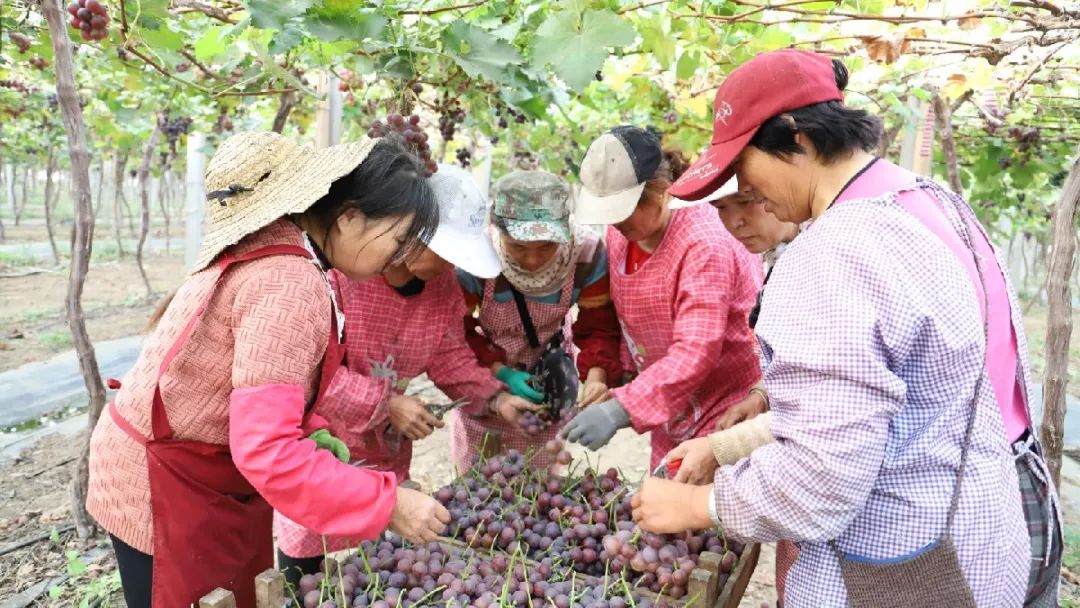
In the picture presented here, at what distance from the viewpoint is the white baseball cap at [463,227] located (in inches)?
86.0

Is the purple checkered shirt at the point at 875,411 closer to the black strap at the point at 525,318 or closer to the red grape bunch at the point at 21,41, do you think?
the black strap at the point at 525,318

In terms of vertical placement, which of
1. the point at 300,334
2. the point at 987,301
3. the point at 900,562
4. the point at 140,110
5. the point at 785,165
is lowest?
the point at 140,110

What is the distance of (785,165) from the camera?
132 cm

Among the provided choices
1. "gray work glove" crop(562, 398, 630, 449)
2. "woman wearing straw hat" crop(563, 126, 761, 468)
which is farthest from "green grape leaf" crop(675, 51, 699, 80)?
"gray work glove" crop(562, 398, 630, 449)

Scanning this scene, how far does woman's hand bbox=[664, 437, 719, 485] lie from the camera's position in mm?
1728

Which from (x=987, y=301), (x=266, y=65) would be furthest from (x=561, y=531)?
(x=266, y=65)

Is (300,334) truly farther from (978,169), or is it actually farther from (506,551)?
(978,169)

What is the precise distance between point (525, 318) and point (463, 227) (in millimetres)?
515

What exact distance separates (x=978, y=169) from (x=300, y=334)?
570 centimetres

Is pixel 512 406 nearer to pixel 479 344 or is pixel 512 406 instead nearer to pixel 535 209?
pixel 479 344

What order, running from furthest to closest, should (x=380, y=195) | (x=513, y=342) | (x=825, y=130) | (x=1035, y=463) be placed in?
(x=513, y=342) < (x=380, y=195) < (x=1035, y=463) < (x=825, y=130)

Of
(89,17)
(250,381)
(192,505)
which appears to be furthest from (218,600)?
(89,17)

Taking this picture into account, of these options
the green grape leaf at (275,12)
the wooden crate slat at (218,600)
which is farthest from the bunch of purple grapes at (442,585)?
the green grape leaf at (275,12)

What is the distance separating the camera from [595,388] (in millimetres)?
2500
